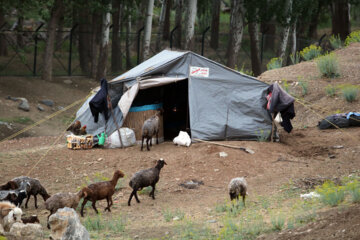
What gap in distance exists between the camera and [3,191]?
32.0 ft

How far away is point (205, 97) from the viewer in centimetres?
1495

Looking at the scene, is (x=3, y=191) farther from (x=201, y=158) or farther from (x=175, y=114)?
(x=175, y=114)

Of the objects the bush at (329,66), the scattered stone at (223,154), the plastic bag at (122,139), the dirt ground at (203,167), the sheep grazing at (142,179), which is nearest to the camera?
the dirt ground at (203,167)

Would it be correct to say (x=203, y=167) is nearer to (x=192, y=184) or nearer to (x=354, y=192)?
(x=192, y=184)

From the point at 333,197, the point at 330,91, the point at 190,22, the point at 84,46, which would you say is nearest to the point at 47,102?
the point at 190,22

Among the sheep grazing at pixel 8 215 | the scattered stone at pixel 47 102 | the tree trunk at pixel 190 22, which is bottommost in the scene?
the scattered stone at pixel 47 102

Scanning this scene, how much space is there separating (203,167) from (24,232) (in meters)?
5.39

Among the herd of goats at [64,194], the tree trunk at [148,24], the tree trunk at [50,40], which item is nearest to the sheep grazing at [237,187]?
the herd of goats at [64,194]

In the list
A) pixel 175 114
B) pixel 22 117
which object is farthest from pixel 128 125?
pixel 22 117

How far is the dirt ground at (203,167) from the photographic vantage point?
9.36 m

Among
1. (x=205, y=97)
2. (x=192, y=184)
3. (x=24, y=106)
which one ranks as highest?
(x=205, y=97)

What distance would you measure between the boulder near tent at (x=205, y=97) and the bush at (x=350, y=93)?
331cm

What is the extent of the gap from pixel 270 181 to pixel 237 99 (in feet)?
12.4

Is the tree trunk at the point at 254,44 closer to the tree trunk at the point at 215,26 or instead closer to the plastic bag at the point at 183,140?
the tree trunk at the point at 215,26
